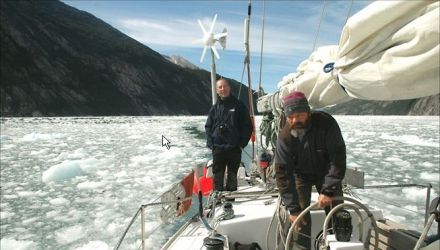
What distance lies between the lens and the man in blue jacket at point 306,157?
3332 millimetres

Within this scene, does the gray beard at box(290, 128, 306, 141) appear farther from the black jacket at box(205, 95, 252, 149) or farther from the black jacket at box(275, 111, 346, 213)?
the black jacket at box(205, 95, 252, 149)

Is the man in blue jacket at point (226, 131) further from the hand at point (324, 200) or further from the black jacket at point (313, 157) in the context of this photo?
the hand at point (324, 200)

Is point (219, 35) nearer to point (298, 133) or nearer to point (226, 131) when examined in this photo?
point (226, 131)

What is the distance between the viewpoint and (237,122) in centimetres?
550

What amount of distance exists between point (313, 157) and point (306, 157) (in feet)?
0.19

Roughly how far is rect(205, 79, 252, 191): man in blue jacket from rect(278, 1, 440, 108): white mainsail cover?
2447 mm

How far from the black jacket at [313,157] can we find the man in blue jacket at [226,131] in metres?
1.86

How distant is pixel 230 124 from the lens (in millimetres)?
5453

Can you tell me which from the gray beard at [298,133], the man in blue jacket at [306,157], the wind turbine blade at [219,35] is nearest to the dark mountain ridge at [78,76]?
the wind turbine blade at [219,35]

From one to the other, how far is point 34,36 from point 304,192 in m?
131

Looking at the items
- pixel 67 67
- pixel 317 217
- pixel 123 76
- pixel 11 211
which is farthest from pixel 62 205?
pixel 123 76

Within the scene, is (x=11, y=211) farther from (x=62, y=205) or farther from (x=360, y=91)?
(x=360, y=91)

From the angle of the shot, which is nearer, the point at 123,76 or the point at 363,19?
the point at 363,19

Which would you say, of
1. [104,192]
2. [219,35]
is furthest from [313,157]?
[104,192]
